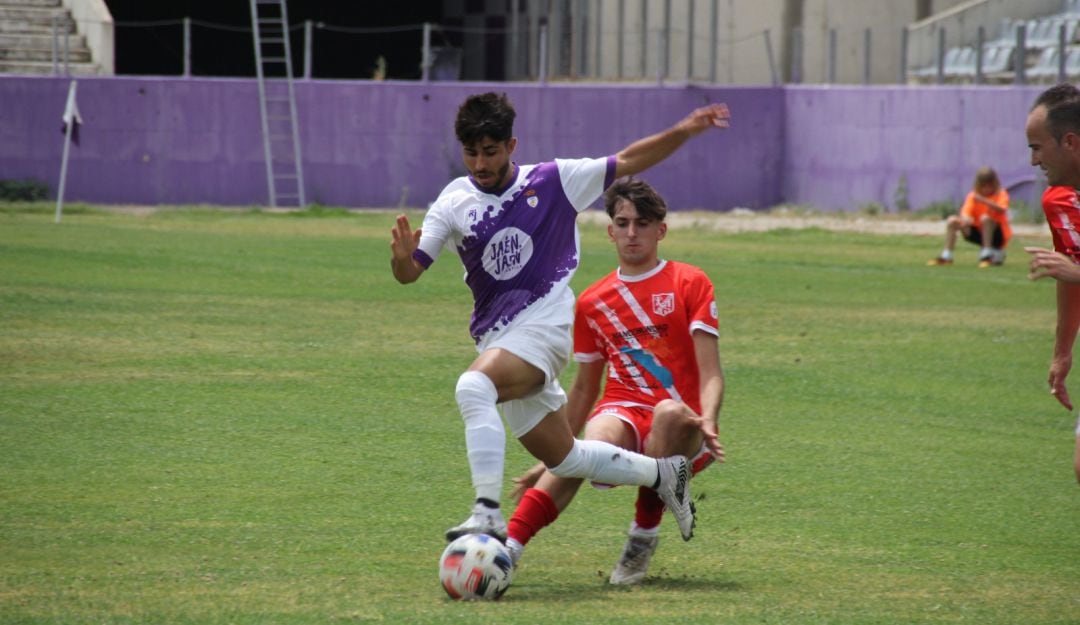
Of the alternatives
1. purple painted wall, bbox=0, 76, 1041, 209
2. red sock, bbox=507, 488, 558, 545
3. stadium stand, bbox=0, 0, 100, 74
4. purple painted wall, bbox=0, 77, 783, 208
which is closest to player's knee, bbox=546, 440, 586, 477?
red sock, bbox=507, 488, 558, 545

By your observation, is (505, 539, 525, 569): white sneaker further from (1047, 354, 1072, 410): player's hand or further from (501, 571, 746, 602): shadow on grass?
(1047, 354, 1072, 410): player's hand

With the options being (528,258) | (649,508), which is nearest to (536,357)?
(528,258)

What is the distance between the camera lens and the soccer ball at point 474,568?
5738 millimetres

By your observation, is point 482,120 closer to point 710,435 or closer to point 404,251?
point 404,251

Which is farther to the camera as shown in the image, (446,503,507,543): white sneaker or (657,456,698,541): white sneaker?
(657,456,698,541): white sneaker

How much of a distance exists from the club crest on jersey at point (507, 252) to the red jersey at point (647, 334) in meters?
0.47

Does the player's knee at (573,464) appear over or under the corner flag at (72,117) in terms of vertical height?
under

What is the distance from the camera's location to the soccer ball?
5.74m

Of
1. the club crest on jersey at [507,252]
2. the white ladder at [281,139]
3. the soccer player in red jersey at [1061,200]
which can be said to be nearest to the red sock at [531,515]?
the club crest on jersey at [507,252]

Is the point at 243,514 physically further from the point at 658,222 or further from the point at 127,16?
the point at 127,16

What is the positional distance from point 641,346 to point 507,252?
0.80 metres

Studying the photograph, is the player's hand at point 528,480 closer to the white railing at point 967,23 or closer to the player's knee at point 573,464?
the player's knee at point 573,464

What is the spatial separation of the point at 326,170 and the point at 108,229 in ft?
28.9

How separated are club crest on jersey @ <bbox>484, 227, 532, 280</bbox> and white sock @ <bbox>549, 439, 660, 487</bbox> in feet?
2.41
